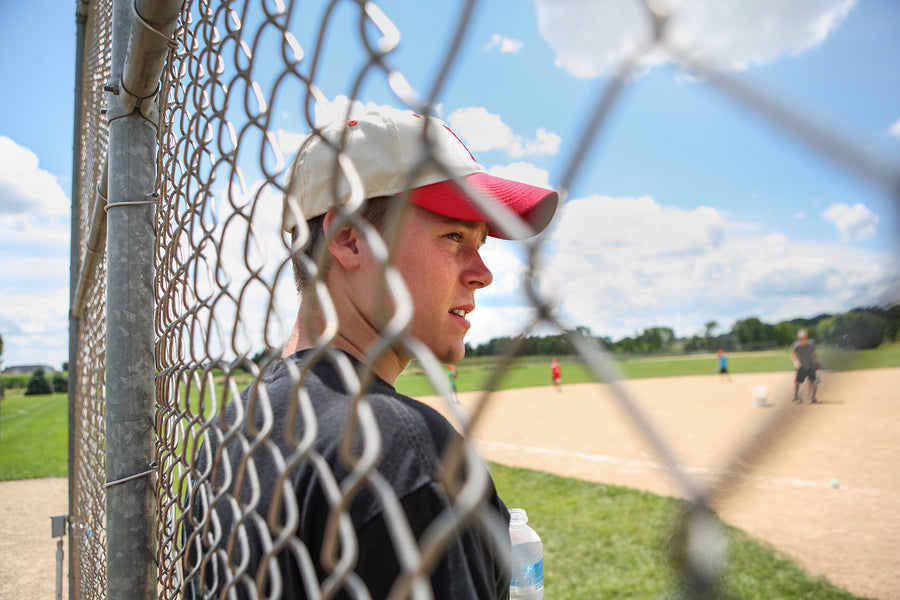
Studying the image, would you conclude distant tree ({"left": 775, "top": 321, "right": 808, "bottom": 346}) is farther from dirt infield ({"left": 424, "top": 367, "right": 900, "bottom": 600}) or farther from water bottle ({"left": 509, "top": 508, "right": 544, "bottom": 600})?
water bottle ({"left": 509, "top": 508, "right": 544, "bottom": 600})

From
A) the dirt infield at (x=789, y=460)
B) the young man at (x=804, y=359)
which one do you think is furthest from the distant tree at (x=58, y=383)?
the young man at (x=804, y=359)

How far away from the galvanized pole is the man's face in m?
0.88

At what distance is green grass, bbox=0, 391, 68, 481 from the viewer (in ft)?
A: 40.1

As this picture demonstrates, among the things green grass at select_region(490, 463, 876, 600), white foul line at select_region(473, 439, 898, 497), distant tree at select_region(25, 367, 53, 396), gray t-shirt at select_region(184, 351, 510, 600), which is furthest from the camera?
distant tree at select_region(25, 367, 53, 396)

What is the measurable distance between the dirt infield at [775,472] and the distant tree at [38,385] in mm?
45666

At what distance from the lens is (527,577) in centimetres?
202

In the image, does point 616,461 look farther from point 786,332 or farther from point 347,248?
point 786,332

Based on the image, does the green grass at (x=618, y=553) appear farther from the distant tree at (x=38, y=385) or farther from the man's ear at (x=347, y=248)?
the distant tree at (x=38, y=385)

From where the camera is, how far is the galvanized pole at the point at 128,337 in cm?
162

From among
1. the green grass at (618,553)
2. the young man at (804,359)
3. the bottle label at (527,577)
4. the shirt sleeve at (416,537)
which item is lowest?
the green grass at (618,553)

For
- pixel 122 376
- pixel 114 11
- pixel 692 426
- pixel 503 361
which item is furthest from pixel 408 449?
pixel 692 426

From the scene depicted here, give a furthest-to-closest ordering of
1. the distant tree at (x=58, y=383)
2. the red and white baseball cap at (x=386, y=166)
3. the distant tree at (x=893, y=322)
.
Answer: the distant tree at (x=58, y=383) < the red and white baseball cap at (x=386, y=166) < the distant tree at (x=893, y=322)

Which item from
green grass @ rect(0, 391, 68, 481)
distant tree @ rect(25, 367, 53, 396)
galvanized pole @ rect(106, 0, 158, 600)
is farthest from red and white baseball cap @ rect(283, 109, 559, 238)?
distant tree @ rect(25, 367, 53, 396)

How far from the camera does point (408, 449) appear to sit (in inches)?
35.9
